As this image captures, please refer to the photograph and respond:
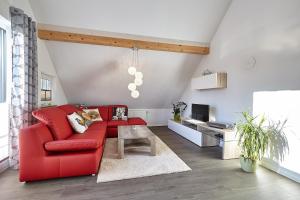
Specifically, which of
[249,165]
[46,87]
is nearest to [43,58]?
[46,87]

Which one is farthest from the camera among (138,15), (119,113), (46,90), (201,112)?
(119,113)

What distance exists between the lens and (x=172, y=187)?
210cm

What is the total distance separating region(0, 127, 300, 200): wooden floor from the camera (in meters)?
1.92

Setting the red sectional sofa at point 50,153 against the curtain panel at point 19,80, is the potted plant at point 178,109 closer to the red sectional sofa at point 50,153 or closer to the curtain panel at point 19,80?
the red sectional sofa at point 50,153

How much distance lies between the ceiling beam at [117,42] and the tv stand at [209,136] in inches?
77.4

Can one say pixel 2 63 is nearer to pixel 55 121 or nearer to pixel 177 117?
pixel 55 121

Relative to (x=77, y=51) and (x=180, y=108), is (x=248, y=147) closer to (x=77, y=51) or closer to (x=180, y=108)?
(x=180, y=108)

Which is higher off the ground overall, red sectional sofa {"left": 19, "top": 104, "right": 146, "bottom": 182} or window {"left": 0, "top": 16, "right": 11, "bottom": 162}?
window {"left": 0, "top": 16, "right": 11, "bottom": 162}

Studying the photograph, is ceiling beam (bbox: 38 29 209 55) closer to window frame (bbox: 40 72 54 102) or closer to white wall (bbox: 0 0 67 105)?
white wall (bbox: 0 0 67 105)

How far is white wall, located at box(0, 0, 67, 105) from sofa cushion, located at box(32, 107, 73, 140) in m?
1.39

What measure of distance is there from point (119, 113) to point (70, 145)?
2.68m

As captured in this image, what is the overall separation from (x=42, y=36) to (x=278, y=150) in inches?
192

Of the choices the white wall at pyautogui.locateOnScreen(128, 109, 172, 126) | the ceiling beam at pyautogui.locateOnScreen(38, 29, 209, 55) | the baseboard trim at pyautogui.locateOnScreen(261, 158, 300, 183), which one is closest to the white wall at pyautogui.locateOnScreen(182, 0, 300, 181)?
the baseboard trim at pyautogui.locateOnScreen(261, 158, 300, 183)

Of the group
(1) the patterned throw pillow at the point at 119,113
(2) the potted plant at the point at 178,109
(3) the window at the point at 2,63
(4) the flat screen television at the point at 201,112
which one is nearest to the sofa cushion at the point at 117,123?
(1) the patterned throw pillow at the point at 119,113
